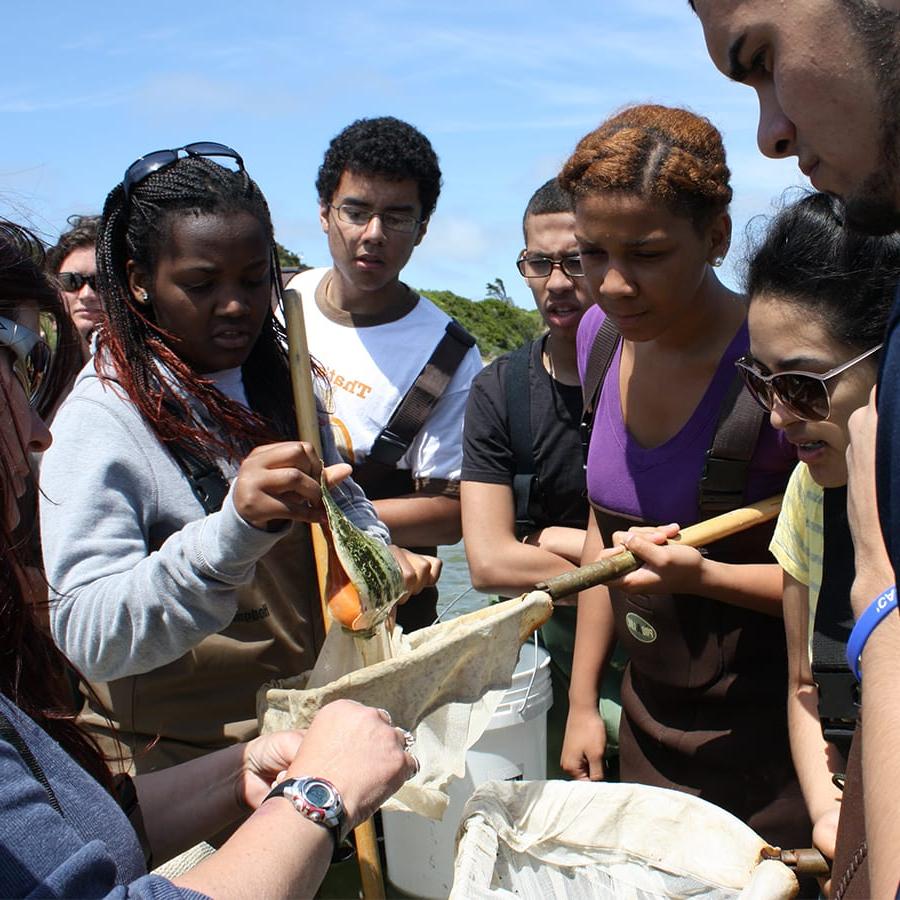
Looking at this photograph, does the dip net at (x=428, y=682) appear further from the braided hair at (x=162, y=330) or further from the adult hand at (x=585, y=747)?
the adult hand at (x=585, y=747)

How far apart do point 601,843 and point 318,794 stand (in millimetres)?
1099

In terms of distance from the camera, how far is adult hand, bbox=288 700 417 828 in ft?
5.35

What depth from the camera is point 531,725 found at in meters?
3.20

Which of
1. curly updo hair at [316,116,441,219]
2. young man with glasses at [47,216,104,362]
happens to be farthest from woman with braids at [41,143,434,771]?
young man with glasses at [47,216,104,362]

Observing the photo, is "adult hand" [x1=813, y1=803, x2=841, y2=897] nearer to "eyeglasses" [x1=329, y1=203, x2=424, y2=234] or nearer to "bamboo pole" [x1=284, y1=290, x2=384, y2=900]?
"bamboo pole" [x1=284, y1=290, x2=384, y2=900]

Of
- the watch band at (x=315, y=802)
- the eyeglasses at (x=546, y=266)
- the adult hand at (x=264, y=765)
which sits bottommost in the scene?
the adult hand at (x=264, y=765)

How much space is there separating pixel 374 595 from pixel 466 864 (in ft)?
1.99

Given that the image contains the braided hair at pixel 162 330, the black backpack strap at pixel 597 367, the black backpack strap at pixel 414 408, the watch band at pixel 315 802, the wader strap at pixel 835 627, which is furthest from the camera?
the black backpack strap at pixel 414 408

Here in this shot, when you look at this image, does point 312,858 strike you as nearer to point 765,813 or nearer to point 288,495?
point 288,495

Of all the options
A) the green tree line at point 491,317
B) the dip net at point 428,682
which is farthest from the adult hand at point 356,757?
the green tree line at point 491,317

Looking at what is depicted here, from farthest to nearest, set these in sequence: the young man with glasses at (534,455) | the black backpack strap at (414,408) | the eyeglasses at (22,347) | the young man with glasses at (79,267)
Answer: the young man with glasses at (79,267) < the black backpack strap at (414,408) < the young man with glasses at (534,455) < the eyeglasses at (22,347)

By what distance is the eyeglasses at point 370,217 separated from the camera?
3.88 m

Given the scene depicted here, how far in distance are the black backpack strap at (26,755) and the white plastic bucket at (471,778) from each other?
188 cm

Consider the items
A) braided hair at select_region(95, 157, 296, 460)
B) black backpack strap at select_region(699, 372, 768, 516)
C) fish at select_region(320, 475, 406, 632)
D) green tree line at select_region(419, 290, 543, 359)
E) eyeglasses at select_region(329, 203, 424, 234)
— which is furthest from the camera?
green tree line at select_region(419, 290, 543, 359)
